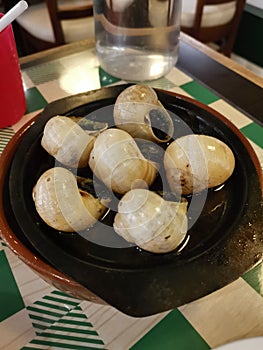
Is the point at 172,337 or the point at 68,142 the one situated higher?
the point at 68,142

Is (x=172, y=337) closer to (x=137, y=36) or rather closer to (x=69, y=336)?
(x=69, y=336)

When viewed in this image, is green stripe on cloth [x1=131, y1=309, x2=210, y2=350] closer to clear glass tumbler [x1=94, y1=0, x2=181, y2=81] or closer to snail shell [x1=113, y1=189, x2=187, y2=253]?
snail shell [x1=113, y1=189, x2=187, y2=253]

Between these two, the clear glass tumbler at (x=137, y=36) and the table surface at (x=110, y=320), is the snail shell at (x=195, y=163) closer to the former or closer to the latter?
the table surface at (x=110, y=320)

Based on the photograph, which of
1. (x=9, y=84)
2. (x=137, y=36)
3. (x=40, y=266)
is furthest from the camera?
(x=137, y=36)

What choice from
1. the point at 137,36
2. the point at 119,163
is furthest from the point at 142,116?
the point at 137,36

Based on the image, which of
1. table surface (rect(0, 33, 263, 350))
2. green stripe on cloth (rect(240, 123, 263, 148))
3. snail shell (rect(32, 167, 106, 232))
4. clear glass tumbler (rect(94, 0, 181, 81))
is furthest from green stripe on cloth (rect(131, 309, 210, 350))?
clear glass tumbler (rect(94, 0, 181, 81))

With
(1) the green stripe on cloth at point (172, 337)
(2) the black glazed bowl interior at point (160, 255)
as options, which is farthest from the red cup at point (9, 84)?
(1) the green stripe on cloth at point (172, 337)
